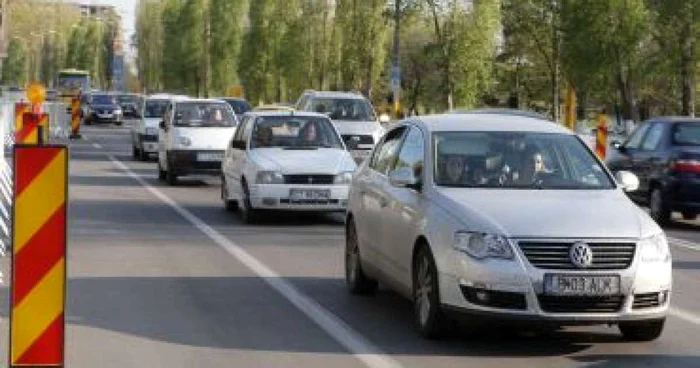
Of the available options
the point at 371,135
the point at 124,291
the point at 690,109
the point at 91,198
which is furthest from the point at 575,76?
the point at 124,291

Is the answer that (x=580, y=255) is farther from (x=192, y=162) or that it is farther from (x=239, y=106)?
(x=239, y=106)

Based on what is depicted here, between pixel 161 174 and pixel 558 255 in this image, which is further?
pixel 161 174

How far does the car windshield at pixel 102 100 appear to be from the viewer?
221 ft

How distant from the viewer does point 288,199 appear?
17188 millimetres

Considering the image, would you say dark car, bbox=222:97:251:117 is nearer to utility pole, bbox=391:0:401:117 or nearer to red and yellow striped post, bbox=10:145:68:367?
utility pole, bbox=391:0:401:117

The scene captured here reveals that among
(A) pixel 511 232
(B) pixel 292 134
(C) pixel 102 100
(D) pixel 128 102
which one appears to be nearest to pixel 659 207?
(B) pixel 292 134

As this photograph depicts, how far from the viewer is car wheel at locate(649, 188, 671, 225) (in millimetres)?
18703

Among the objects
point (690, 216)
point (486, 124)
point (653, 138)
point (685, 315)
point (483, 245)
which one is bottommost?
point (690, 216)

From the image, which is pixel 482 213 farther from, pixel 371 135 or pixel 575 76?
pixel 575 76

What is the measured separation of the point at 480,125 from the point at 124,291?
135 inches

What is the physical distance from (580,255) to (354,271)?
3177 millimetres

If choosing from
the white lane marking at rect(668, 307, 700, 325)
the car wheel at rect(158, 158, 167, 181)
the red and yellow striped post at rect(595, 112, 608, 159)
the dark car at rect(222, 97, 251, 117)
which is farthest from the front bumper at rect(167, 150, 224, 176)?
the dark car at rect(222, 97, 251, 117)

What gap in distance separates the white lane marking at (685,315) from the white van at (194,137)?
14.1 metres

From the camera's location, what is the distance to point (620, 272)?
27.7ft
